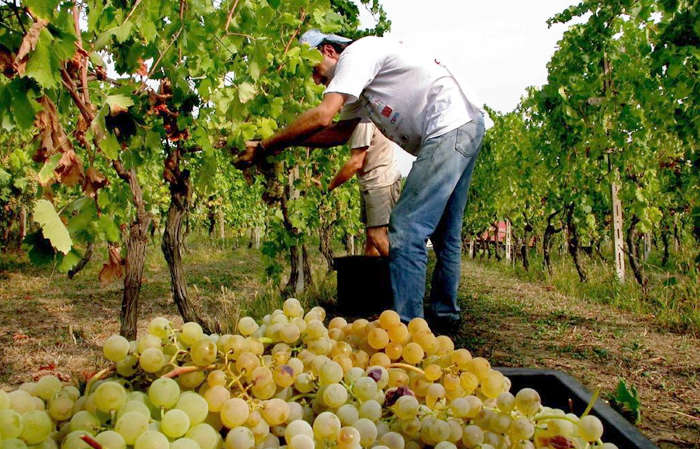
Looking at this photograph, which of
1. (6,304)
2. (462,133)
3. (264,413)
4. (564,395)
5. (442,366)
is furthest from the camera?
(6,304)

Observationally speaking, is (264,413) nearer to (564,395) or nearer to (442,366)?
(442,366)

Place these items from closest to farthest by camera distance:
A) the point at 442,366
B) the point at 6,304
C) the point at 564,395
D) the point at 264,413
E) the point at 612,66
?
the point at 264,413 → the point at 442,366 → the point at 564,395 → the point at 612,66 → the point at 6,304

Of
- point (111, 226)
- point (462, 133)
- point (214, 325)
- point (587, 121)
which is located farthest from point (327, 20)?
point (587, 121)

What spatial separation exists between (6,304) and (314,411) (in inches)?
298

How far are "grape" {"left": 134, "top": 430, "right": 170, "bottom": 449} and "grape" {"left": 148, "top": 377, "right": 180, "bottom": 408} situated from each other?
0.05 metres

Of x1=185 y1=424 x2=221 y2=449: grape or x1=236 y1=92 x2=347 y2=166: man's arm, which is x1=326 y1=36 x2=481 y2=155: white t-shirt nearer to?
x1=236 y1=92 x2=347 y2=166: man's arm

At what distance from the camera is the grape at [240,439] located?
55 centimetres

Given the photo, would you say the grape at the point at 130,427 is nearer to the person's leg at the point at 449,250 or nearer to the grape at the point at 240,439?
the grape at the point at 240,439

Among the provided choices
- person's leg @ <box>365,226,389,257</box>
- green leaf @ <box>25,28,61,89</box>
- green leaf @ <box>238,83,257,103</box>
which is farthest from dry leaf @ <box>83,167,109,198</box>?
person's leg @ <box>365,226,389,257</box>

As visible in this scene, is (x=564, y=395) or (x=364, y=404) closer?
(x=364, y=404)

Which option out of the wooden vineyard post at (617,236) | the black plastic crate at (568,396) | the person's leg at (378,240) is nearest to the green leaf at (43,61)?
the black plastic crate at (568,396)

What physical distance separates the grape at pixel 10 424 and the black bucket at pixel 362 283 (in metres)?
2.99

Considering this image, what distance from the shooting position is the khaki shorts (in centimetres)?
414

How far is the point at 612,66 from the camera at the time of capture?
5.98 m
